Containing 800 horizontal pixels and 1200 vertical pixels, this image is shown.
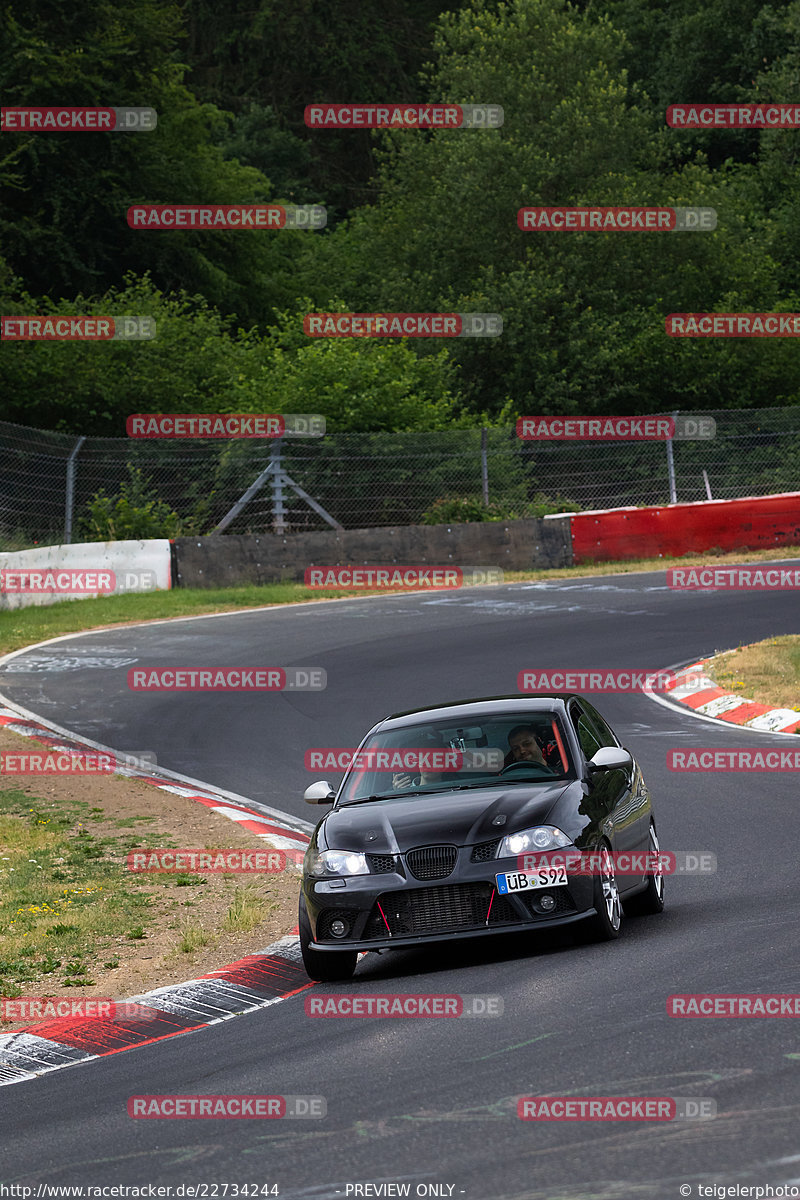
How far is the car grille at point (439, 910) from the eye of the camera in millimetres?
7578

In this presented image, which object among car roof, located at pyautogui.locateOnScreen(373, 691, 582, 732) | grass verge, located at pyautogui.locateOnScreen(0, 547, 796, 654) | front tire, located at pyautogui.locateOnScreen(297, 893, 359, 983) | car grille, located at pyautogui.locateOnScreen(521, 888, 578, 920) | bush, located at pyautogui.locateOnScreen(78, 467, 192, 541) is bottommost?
front tire, located at pyautogui.locateOnScreen(297, 893, 359, 983)

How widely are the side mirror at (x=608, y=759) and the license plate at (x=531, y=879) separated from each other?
945 millimetres

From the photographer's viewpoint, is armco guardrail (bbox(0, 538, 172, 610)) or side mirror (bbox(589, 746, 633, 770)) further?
armco guardrail (bbox(0, 538, 172, 610))

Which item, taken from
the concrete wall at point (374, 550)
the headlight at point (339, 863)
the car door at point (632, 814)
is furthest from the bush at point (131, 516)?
the headlight at point (339, 863)

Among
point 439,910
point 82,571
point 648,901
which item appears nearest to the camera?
point 439,910

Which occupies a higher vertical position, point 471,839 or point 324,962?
point 471,839

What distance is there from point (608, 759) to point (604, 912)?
939mm

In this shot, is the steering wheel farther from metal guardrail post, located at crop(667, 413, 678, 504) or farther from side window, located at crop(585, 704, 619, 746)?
metal guardrail post, located at crop(667, 413, 678, 504)

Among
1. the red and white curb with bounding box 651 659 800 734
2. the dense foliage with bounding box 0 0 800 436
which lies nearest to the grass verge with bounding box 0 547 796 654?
the dense foliage with bounding box 0 0 800 436

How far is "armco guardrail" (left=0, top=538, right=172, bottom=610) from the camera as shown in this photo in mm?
25422

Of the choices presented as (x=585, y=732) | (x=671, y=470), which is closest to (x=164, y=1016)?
(x=585, y=732)

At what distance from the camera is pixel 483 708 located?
30.1ft

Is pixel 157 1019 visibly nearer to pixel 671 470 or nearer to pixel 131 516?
pixel 131 516

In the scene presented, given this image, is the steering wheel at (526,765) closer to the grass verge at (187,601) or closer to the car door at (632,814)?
the car door at (632,814)
